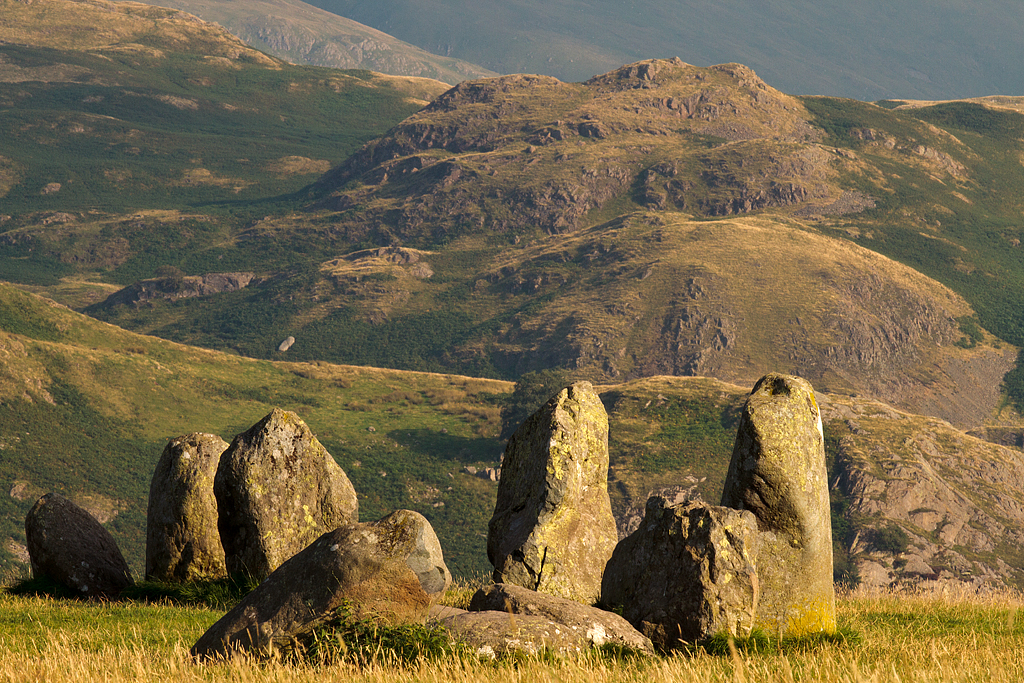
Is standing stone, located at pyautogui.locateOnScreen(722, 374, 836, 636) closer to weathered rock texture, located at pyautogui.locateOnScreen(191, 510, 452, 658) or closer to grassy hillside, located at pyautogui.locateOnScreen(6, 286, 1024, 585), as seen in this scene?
weathered rock texture, located at pyautogui.locateOnScreen(191, 510, 452, 658)

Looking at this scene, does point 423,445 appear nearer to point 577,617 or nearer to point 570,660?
point 577,617

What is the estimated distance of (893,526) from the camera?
110 metres

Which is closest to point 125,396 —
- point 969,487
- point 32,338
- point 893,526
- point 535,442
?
point 32,338

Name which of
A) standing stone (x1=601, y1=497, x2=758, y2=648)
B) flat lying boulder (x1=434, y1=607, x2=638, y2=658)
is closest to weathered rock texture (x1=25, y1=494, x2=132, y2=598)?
flat lying boulder (x1=434, y1=607, x2=638, y2=658)

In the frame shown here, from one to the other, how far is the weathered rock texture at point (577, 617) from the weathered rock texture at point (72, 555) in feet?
40.0

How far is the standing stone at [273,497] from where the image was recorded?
2127 cm

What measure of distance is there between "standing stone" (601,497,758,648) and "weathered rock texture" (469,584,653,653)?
586 mm

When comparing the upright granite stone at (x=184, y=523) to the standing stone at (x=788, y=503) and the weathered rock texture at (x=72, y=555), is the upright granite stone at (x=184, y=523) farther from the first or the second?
the standing stone at (x=788, y=503)

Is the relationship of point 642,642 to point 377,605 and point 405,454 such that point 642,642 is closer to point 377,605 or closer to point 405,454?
point 377,605

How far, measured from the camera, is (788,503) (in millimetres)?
15844

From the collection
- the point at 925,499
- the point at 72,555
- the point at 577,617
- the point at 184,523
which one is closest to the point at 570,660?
the point at 577,617

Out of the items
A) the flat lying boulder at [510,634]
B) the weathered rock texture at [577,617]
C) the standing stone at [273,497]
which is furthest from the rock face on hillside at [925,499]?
the flat lying boulder at [510,634]

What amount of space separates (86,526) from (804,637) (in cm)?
1746

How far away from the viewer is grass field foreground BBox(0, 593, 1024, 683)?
11.1 meters
